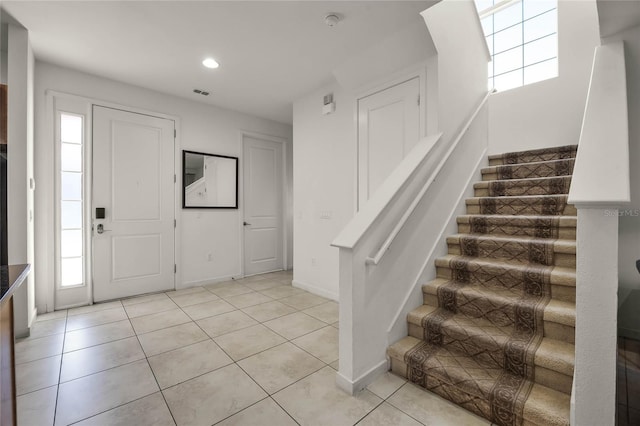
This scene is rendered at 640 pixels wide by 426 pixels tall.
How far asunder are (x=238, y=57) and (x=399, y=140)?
6.28 feet

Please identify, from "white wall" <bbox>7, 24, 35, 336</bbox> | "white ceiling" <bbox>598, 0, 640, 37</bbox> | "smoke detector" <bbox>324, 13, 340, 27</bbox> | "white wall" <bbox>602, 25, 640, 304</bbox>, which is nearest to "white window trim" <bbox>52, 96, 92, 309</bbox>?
"white wall" <bbox>7, 24, 35, 336</bbox>

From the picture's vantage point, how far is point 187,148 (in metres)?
4.11

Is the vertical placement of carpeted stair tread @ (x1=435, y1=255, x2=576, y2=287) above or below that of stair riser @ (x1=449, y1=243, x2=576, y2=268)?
below

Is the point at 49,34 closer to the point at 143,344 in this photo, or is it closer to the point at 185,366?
the point at 143,344

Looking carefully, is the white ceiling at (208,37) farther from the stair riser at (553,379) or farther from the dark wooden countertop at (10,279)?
the stair riser at (553,379)

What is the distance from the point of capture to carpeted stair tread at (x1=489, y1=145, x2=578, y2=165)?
2.83 metres

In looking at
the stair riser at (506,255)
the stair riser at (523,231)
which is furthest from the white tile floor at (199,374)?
the stair riser at (523,231)

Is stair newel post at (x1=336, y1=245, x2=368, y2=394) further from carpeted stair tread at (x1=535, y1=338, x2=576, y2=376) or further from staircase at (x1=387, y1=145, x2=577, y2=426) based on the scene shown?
carpeted stair tread at (x1=535, y1=338, x2=576, y2=376)

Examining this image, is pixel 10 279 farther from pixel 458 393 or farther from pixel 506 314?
pixel 506 314

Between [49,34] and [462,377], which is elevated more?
[49,34]

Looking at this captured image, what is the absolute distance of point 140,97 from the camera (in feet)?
12.2

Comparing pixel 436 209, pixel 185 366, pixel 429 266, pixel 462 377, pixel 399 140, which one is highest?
pixel 399 140

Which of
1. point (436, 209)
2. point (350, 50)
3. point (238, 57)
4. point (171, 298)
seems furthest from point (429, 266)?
point (171, 298)

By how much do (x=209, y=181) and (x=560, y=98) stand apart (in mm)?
4621
